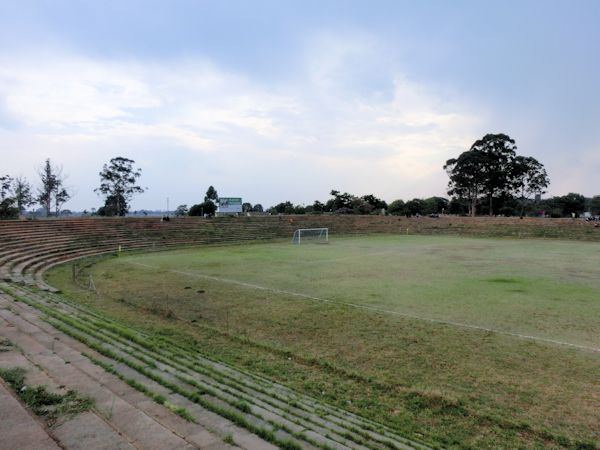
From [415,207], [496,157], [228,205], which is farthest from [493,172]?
[228,205]

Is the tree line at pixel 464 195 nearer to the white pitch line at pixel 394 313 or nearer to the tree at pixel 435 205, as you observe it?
the tree at pixel 435 205

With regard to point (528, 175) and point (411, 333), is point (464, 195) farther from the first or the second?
point (411, 333)

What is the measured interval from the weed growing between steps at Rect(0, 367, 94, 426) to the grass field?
3580 mm

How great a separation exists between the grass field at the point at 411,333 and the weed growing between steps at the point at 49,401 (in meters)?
3.58

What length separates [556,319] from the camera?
10.5 meters

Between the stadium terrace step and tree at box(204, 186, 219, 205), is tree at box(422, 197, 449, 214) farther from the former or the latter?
the stadium terrace step

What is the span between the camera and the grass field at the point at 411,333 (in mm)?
5691

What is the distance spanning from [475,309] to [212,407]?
953 cm

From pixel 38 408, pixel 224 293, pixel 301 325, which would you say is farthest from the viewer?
Result: pixel 224 293

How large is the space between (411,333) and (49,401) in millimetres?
7518

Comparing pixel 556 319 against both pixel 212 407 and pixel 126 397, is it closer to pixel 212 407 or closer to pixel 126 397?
pixel 212 407

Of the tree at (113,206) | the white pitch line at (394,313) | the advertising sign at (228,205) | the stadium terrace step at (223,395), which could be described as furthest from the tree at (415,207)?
the stadium terrace step at (223,395)

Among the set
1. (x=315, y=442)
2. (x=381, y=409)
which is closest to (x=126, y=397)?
(x=315, y=442)

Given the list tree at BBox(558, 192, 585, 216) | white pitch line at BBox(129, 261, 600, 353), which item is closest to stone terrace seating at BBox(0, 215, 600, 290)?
white pitch line at BBox(129, 261, 600, 353)
